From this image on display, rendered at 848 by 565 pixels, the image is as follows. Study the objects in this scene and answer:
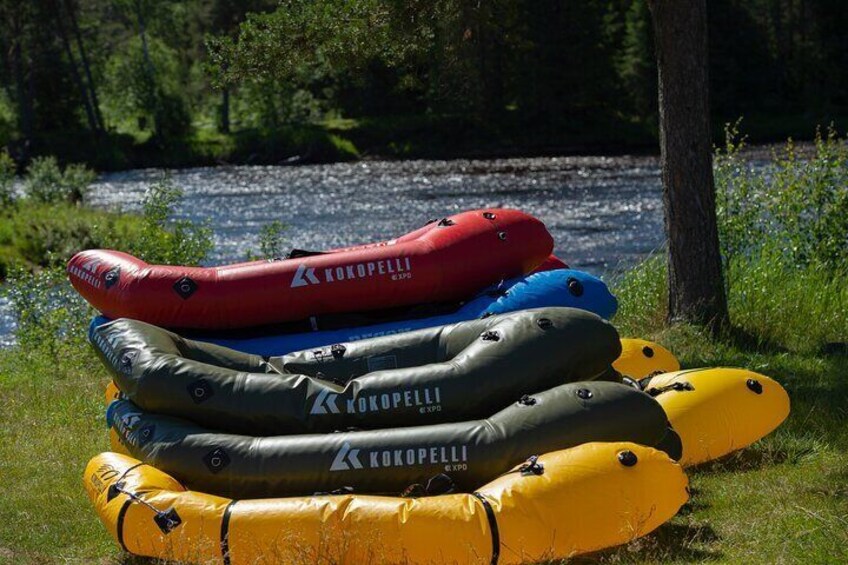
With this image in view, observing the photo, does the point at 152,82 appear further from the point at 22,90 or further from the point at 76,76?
the point at 22,90

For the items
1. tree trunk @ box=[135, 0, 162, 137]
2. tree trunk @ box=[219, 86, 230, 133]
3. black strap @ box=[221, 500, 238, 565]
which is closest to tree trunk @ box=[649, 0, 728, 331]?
black strap @ box=[221, 500, 238, 565]

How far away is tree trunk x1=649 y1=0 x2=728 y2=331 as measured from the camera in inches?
317

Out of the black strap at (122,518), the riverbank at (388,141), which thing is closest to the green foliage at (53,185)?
the riverbank at (388,141)

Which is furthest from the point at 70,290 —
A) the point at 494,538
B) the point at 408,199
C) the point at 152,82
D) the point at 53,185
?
the point at 152,82

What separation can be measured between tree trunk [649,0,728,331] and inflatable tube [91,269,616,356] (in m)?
1.44

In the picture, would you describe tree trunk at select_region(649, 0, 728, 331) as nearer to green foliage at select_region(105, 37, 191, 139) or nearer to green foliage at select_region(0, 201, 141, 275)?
green foliage at select_region(0, 201, 141, 275)

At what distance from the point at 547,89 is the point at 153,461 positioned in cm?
3762

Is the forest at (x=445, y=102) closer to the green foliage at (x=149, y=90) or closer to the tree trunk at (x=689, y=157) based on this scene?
the green foliage at (x=149, y=90)

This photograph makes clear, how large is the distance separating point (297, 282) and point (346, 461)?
193 cm

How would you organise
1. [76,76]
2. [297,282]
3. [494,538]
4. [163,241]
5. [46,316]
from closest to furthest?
1. [494,538]
2. [297,282]
3. [163,241]
4. [46,316]
5. [76,76]

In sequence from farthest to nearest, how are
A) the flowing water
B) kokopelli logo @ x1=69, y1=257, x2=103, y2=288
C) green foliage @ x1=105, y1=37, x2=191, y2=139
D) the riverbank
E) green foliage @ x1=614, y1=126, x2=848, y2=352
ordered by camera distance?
1. green foliage @ x1=105, y1=37, x2=191, y2=139
2. the riverbank
3. the flowing water
4. green foliage @ x1=614, y1=126, x2=848, y2=352
5. kokopelli logo @ x1=69, y1=257, x2=103, y2=288

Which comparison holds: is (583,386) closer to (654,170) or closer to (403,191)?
(403,191)

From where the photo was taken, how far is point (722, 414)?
233 inches

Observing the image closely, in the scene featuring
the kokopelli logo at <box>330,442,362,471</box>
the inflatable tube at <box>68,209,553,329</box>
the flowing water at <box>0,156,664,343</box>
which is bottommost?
the flowing water at <box>0,156,664,343</box>
